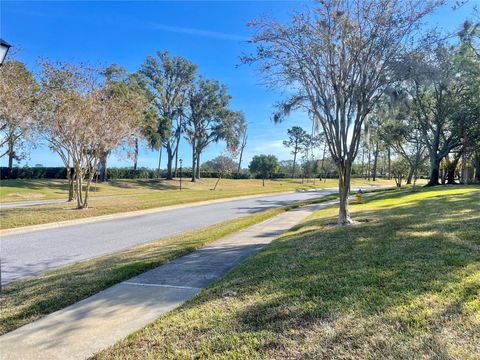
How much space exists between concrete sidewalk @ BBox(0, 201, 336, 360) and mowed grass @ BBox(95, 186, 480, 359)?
0.29m

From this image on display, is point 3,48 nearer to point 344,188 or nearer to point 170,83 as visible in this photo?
point 344,188

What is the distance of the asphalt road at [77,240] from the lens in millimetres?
7466

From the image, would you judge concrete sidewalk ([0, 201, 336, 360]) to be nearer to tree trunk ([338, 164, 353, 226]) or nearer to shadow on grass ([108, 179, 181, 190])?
tree trunk ([338, 164, 353, 226])

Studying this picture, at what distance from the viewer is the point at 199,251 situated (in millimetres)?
7910

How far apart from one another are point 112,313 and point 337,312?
2511 mm

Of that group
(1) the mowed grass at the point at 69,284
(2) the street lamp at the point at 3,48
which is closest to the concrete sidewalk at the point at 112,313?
(1) the mowed grass at the point at 69,284

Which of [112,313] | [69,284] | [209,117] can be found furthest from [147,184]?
[112,313]

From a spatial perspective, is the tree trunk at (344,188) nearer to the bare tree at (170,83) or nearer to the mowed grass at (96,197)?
the mowed grass at (96,197)

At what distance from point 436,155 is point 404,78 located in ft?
73.8

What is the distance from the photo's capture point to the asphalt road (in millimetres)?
7466

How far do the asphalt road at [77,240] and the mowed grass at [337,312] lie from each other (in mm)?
4236

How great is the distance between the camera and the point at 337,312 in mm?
3383

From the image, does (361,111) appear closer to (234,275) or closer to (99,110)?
(234,275)

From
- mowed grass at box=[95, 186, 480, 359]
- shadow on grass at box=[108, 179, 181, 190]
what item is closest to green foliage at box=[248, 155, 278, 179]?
shadow on grass at box=[108, 179, 181, 190]
